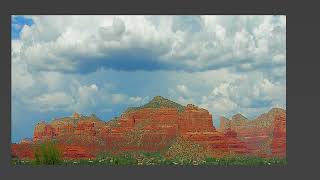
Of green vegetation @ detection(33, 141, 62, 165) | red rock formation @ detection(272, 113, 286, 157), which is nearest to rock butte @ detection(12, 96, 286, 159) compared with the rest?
red rock formation @ detection(272, 113, 286, 157)

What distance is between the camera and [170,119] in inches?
1109

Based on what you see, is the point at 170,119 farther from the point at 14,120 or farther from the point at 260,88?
the point at 14,120

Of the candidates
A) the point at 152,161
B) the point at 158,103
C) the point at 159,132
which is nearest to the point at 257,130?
the point at 159,132

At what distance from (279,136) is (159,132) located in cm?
429

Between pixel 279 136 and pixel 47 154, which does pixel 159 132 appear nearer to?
pixel 47 154

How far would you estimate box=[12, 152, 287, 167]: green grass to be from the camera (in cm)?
2772

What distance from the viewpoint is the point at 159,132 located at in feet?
91.9

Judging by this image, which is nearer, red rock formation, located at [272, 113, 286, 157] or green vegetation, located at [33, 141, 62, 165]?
red rock formation, located at [272, 113, 286, 157]

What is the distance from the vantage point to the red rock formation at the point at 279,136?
90.6ft

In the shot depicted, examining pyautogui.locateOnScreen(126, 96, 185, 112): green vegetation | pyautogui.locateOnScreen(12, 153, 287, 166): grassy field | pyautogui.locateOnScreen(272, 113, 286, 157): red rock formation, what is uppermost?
pyautogui.locateOnScreen(126, 96, 185, 112): green vegetation

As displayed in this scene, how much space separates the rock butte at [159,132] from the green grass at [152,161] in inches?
8.5

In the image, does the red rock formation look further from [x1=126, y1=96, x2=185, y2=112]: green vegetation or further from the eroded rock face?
[x1=126, y1=96, x2=185, y2=112]: green vegetation

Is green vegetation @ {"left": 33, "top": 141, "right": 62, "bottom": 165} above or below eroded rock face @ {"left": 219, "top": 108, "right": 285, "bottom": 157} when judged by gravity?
below

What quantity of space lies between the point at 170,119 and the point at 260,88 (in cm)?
342
